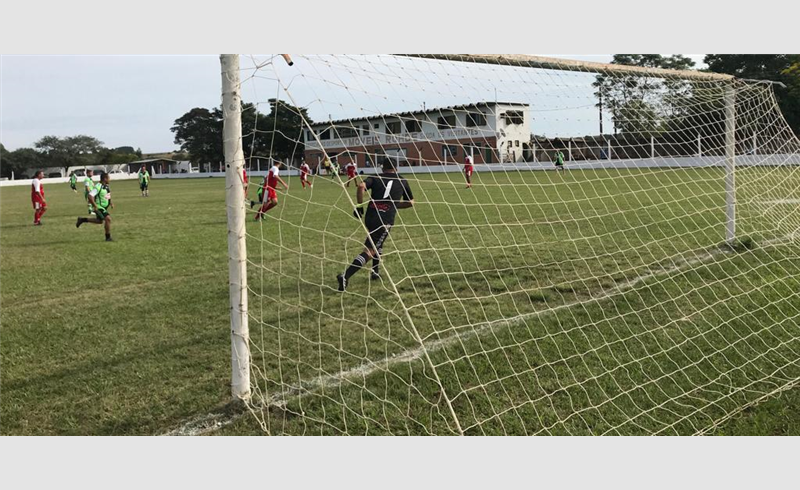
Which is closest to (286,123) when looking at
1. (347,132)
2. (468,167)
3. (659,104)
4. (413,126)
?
(347,132)

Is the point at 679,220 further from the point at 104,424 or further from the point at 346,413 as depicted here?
the point at 104,424

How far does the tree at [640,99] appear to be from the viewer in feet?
21.9

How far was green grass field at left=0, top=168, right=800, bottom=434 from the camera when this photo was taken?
338 cm

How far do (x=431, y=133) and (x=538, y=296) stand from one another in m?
1.94

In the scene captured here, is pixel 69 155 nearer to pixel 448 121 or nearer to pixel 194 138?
pixel 194 138

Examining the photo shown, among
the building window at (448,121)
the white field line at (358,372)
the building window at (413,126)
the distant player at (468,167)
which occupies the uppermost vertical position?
the building window at (448,121)

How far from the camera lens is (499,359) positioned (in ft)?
13.5

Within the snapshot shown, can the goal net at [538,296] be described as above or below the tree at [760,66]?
below

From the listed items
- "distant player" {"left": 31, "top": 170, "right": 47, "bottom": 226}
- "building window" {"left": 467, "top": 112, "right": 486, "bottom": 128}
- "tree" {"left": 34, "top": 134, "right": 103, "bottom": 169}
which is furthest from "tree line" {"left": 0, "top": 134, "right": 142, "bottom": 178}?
"building window" {"left": 467, "top": 112, "right": 486, "bottom": 128}

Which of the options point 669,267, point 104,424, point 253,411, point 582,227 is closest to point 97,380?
point 104,424

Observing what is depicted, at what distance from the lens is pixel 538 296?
226 inches

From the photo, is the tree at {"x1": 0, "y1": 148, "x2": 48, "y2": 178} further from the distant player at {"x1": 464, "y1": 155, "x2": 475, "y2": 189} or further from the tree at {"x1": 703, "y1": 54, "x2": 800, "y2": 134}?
the distant player at {"x1": 464, "y1": 155, "x2": 475, "y2": 189}

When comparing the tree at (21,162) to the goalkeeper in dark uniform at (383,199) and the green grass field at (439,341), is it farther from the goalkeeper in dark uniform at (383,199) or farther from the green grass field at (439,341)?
the goalkeeper in dark uniform at (383,199)

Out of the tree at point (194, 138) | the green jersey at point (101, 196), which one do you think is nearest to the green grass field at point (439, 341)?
the green jersey at point (101, 196)
